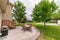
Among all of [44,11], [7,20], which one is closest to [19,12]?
[44,11]

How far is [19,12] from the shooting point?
39156mm

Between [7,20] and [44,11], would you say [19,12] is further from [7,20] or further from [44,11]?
[7,20]

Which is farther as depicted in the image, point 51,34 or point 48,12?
point 48,12

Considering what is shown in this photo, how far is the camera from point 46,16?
34.8 metres

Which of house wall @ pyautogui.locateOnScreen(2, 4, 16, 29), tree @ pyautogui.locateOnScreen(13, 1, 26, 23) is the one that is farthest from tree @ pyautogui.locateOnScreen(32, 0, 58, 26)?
house wall @ pyautogui.locateOnScreen(2, 4, 16, 29)

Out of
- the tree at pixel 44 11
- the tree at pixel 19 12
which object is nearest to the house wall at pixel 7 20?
the tree at pixel 19 12

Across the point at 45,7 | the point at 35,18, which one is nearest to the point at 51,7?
the point at 45,7

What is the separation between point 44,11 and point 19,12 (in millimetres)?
6680

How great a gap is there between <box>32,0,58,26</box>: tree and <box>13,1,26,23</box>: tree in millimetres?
3229

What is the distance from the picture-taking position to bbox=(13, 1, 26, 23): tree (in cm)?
3891

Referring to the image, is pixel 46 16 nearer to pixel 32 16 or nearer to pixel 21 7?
pixel 32 16

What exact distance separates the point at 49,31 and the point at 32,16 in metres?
7.33

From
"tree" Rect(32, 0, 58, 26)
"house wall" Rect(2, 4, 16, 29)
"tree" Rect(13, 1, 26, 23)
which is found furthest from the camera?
"tree" Rect(13, 1, 26, 23)

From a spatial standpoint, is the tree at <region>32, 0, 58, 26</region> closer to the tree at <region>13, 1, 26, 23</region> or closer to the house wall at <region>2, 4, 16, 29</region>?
the tree at <region>13, 1, 26, 23</region>
